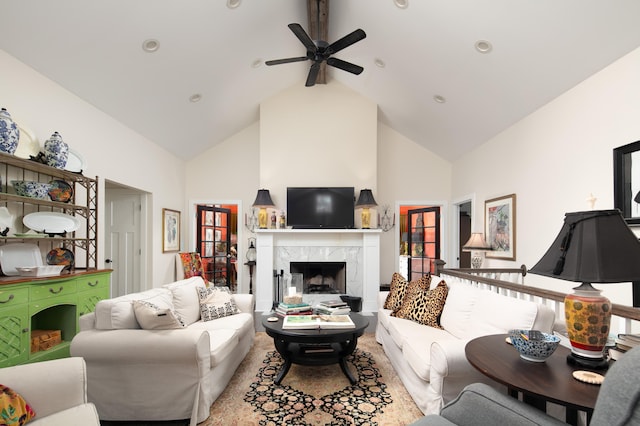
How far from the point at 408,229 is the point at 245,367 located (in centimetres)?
475

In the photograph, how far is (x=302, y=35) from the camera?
3367mm

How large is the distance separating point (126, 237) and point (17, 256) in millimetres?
2471

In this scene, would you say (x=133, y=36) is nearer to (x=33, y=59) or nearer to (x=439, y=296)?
(x=33, y=59)

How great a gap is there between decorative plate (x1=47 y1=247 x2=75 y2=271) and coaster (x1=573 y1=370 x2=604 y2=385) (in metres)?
3.89

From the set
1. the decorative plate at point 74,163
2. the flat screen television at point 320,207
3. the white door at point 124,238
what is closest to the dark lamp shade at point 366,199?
the flat screen television at point 320,207

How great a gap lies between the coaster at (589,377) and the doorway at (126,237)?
5407 mm

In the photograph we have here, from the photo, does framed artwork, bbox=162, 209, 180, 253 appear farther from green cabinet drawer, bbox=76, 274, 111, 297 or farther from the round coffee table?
the round coffee table

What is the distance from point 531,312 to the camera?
2.09 metres

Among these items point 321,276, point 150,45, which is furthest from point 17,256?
point 321,276

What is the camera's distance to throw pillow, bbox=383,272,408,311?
12.1 feet

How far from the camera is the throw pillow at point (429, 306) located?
316 cm

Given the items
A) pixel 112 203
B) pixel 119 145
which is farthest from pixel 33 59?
pixel 112 203

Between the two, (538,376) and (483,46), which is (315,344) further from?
(483,46)

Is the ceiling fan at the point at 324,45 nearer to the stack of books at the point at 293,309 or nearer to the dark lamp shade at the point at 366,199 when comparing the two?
the dark lamp shade at the point at 366,199
